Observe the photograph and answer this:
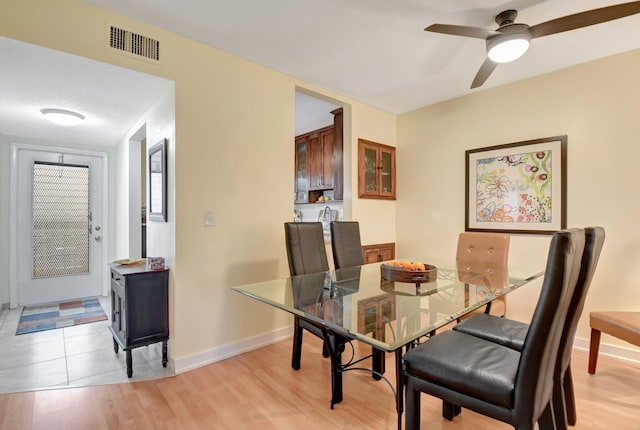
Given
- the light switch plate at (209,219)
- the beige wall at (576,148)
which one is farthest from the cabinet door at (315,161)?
the light switch plate at (209,219)

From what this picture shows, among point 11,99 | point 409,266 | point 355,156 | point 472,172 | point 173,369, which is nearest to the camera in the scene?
point 409,266

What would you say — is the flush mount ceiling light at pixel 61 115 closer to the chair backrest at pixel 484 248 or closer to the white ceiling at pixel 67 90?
the white ceiling at pixel 67 90

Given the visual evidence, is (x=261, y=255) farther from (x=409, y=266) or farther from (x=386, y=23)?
(x=386, y=23)

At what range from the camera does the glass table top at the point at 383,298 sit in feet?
4.13

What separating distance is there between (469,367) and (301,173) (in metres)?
3.96

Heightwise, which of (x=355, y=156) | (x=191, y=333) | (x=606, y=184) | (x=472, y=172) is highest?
(x=355, y=156)

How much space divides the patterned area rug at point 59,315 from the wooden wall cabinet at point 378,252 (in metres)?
3.06

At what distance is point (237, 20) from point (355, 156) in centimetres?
195

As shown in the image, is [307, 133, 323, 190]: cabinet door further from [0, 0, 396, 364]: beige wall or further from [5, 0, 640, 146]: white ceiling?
[0, 0, 396, 364]: beige wall

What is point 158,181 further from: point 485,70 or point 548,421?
point 548,421

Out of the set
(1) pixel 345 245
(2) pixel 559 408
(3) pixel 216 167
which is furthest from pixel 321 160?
(2) pixel 559 408

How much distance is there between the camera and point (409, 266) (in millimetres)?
2092

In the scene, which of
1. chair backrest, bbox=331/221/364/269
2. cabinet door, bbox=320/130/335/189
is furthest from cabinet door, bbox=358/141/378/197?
chair backrest, bbox=331/221/364/269

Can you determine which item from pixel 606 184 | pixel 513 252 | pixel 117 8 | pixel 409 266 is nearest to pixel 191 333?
pixel 409 266
